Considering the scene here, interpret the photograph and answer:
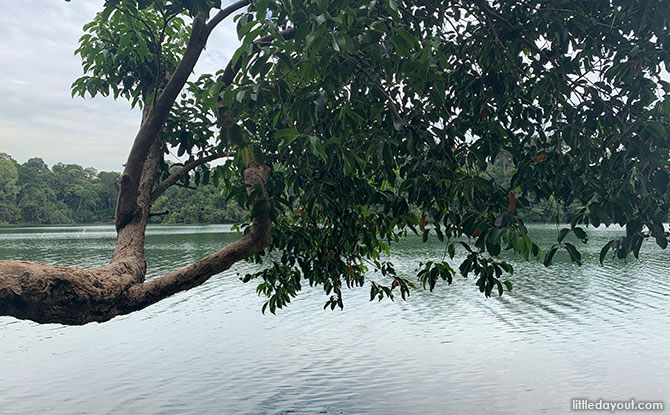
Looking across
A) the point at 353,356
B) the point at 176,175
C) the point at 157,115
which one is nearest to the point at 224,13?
the point at 157,115

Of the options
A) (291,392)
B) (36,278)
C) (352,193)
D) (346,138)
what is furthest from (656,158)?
(291,392)

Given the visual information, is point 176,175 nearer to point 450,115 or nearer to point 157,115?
point 157,115

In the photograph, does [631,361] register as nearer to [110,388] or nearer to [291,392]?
[291,392]

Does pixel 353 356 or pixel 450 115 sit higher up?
pixel 450 115

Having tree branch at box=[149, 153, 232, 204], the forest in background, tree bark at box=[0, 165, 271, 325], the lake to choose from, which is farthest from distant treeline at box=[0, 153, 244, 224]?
tree bark at box=[0, 165, 271, 325]

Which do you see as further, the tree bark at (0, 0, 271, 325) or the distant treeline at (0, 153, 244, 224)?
the distant treeline at (0, 153, 244, 224)

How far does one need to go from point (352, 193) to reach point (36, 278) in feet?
7.98

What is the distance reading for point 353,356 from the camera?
43.8 feet

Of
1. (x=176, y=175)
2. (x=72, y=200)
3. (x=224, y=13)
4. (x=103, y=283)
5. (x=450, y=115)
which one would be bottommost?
(x=103, y=283)

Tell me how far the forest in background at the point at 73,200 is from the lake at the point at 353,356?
216ft

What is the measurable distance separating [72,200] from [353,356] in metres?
116

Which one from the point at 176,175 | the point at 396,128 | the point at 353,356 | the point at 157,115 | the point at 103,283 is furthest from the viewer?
the point at 353,356

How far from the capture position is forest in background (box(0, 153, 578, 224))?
95.2m

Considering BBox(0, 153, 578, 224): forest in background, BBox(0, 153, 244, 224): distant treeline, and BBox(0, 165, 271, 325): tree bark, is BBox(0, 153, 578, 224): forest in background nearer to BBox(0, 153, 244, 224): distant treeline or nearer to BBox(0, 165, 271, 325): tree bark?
BBox(0, 153, 244, 224): distant treeline
